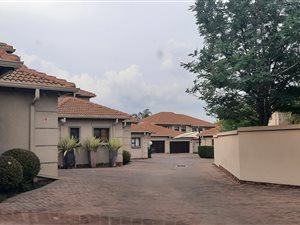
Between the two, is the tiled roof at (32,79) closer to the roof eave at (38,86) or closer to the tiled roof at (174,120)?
the roof eave at (38,86)

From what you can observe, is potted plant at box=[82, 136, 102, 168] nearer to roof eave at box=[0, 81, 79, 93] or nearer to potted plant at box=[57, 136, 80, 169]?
potted plant at box=[57, 136, 80, 169]

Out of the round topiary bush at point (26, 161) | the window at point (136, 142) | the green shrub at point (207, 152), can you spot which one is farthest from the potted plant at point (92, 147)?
the green shrub at point (207, 152)

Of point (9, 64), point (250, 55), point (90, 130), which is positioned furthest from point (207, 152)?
point (9, 64)

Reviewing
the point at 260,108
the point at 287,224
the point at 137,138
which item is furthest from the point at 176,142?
the point at 287,224

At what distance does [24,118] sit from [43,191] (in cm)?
301

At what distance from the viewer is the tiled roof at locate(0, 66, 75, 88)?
548 inches

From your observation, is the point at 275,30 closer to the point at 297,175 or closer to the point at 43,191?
the point at 297,175

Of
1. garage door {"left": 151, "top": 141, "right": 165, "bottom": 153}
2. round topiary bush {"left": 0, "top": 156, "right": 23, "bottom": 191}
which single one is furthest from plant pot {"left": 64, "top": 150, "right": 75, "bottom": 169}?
garage door {"left": 151, "top": 141, "right": 165, "bottom": 153}

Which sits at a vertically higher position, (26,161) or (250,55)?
(250,55)

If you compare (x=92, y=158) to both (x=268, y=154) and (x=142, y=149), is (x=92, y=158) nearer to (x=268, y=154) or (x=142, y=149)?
(x=268, y=154)

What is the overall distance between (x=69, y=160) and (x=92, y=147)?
1.57 meters

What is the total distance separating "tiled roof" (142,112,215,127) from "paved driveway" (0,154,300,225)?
60374 millimetres

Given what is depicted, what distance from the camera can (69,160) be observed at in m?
24.4

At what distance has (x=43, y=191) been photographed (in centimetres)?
1277
